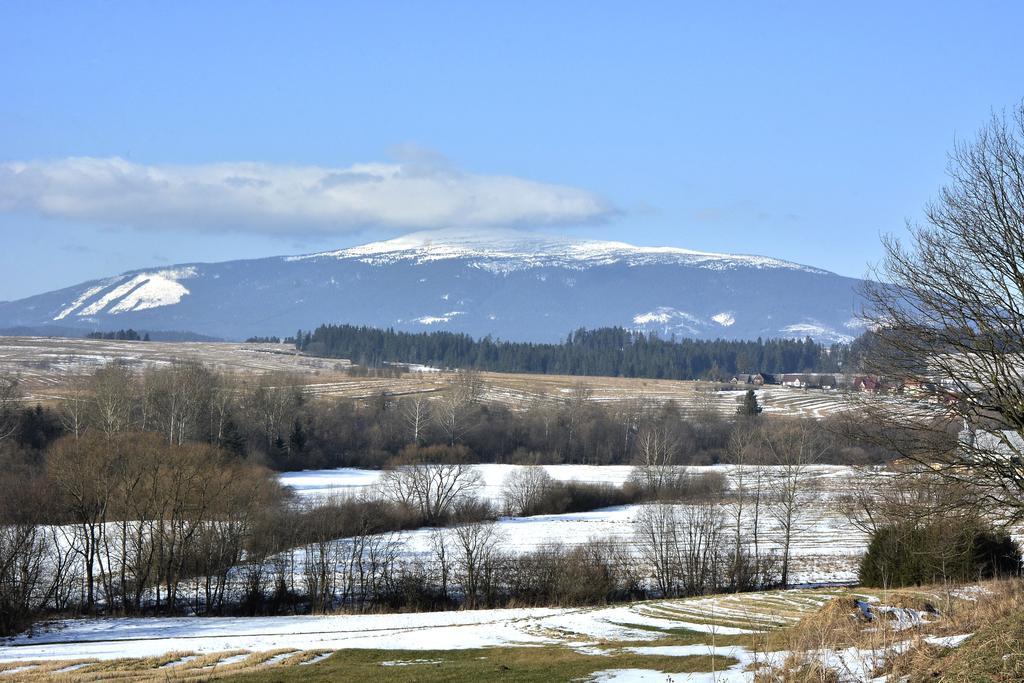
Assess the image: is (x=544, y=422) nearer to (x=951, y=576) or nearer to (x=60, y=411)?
(x=60, y=411)

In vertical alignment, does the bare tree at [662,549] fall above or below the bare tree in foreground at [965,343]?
below

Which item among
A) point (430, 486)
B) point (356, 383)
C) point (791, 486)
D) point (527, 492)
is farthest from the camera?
point (356, 383)

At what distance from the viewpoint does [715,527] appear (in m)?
59.4

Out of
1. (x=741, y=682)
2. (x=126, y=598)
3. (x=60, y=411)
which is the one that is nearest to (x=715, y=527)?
(x=126, y=598)

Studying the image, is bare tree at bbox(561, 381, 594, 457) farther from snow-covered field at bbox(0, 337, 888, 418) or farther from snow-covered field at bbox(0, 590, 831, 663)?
snow-covered field at bbox(0, 590, 831, 663)

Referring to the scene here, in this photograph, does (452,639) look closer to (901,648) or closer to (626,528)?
(901,648)

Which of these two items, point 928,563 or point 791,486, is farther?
point 791,486

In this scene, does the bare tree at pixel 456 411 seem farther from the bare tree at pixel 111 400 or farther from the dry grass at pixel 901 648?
the dry grass at pixel 901 648

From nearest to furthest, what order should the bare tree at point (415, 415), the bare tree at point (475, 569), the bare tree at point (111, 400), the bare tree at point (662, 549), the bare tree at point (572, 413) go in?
the bare tree at point (475, 569) → the bare tree at point (662, 549) → the bare tree at point (111, 400) → the bare tree at point (415, 415) → the bare tree at point (572, 413)

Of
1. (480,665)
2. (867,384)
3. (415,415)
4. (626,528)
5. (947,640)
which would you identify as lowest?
(626,528)

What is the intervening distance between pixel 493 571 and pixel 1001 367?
1343 inches

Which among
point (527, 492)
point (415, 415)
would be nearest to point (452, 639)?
point (527, 492)

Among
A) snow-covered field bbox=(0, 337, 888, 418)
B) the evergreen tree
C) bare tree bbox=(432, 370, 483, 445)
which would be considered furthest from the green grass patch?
the evergreen tree

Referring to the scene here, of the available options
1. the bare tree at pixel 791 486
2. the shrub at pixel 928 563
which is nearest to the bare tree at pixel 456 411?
the bare tree at pixel 791 486
